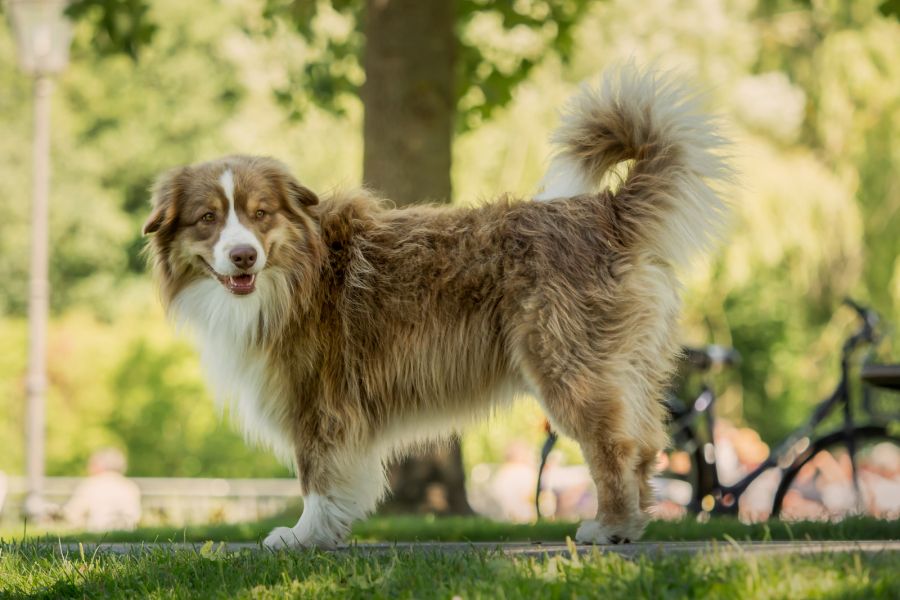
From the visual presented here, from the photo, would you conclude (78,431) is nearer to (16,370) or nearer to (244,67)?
(16,370)

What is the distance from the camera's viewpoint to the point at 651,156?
5305 millimetres

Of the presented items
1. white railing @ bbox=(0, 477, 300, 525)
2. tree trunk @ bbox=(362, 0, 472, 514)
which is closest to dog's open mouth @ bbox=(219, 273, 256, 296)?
tree trunk @ bbox=(362, 0, 472, 514)

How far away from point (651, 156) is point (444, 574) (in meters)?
2.11

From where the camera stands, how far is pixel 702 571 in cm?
371

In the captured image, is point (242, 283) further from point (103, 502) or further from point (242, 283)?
point (103, 502)

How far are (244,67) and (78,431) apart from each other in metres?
10.8

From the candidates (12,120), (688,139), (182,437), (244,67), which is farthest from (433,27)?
(12,120)

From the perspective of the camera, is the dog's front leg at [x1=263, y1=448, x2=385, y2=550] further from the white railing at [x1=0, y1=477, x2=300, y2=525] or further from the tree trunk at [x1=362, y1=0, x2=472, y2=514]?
the white railing at [x1=0, y1=477, x2=300, y2=525]

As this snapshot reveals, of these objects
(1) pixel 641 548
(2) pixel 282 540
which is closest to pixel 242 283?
(2) pixel 282 540

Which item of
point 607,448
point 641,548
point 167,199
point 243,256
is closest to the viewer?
point 641,548

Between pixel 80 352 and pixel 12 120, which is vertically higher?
pixel 12 120

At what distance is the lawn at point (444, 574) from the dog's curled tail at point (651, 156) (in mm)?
1349

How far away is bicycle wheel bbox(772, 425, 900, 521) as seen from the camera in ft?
25.3

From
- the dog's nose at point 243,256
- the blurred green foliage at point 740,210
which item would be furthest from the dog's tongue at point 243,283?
the blurred green foliage at point 740,210
